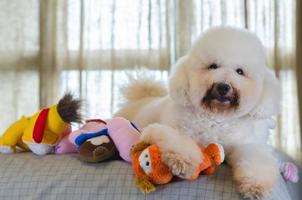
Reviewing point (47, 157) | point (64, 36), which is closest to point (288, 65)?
point (64, 36)

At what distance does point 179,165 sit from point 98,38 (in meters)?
1.85

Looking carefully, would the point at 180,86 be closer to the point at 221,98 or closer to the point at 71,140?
the point at 221,98

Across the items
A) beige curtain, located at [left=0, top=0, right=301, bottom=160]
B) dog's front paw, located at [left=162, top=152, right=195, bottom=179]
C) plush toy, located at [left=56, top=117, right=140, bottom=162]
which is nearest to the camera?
dog's front paw, located at [left=162, top=152, right=195, bottom=179]

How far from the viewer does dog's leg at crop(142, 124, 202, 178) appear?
1026 millimetres

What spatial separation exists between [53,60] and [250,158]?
1839 millimetres

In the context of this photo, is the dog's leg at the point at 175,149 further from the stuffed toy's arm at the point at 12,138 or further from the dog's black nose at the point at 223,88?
the stuffed toy's arm at the point at 12,138

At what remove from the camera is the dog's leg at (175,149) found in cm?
103

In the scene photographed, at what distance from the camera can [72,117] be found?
1.35m

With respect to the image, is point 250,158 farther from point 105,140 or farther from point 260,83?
point 105,140

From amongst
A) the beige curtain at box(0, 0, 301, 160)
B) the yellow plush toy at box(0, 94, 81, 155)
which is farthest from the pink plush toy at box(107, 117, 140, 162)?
the beige curtain at box(0, 0, 301, 160)

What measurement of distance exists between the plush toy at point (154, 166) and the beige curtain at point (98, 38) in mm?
1576

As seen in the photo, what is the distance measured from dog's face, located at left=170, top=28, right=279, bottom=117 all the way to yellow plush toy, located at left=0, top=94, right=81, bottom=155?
31 centimetres

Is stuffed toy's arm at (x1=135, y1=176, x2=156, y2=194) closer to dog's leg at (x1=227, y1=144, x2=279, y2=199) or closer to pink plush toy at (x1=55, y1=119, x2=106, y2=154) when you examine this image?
dog's leg at (x1=227, y1=144, x2=279, y2=199)

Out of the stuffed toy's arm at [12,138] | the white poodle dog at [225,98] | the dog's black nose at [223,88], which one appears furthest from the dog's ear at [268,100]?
the stuffed toy's arm at [12,138]
